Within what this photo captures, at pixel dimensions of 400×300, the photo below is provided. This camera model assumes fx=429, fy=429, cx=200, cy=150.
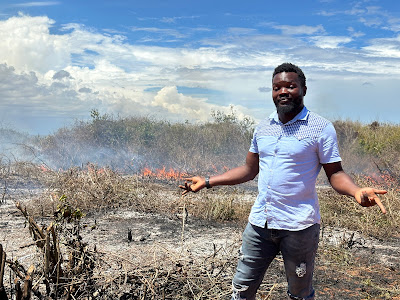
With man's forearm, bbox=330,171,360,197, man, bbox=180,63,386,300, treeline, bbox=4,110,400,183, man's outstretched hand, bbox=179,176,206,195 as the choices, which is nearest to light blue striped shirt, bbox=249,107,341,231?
man, bbox=180,63,386,300

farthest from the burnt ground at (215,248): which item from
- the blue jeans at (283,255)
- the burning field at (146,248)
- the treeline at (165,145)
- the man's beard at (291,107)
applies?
the treeline at (165,145)

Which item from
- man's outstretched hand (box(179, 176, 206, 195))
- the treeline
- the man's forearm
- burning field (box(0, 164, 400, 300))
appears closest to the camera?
the man's forearm

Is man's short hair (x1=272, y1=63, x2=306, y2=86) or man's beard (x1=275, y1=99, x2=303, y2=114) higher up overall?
man's short hair (x1=272, y1=63, x2=306, y2=86)

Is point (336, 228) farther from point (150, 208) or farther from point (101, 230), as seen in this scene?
point (101, 230)

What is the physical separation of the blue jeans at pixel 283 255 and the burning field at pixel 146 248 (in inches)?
20.6

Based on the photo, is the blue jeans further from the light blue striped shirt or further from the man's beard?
the man's beard

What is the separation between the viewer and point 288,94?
2.78 metres

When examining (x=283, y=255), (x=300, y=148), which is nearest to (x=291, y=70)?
(x=300, y=148)

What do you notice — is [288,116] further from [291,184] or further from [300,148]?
[291,184]

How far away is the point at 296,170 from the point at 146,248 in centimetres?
282

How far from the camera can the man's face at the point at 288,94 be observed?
277cm

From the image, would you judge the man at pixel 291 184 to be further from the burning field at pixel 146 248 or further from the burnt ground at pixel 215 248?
the burnt ground at pixel 215 248

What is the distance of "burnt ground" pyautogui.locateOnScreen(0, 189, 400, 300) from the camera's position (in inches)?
183

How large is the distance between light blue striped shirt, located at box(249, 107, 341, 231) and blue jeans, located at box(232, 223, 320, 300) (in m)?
0.07
